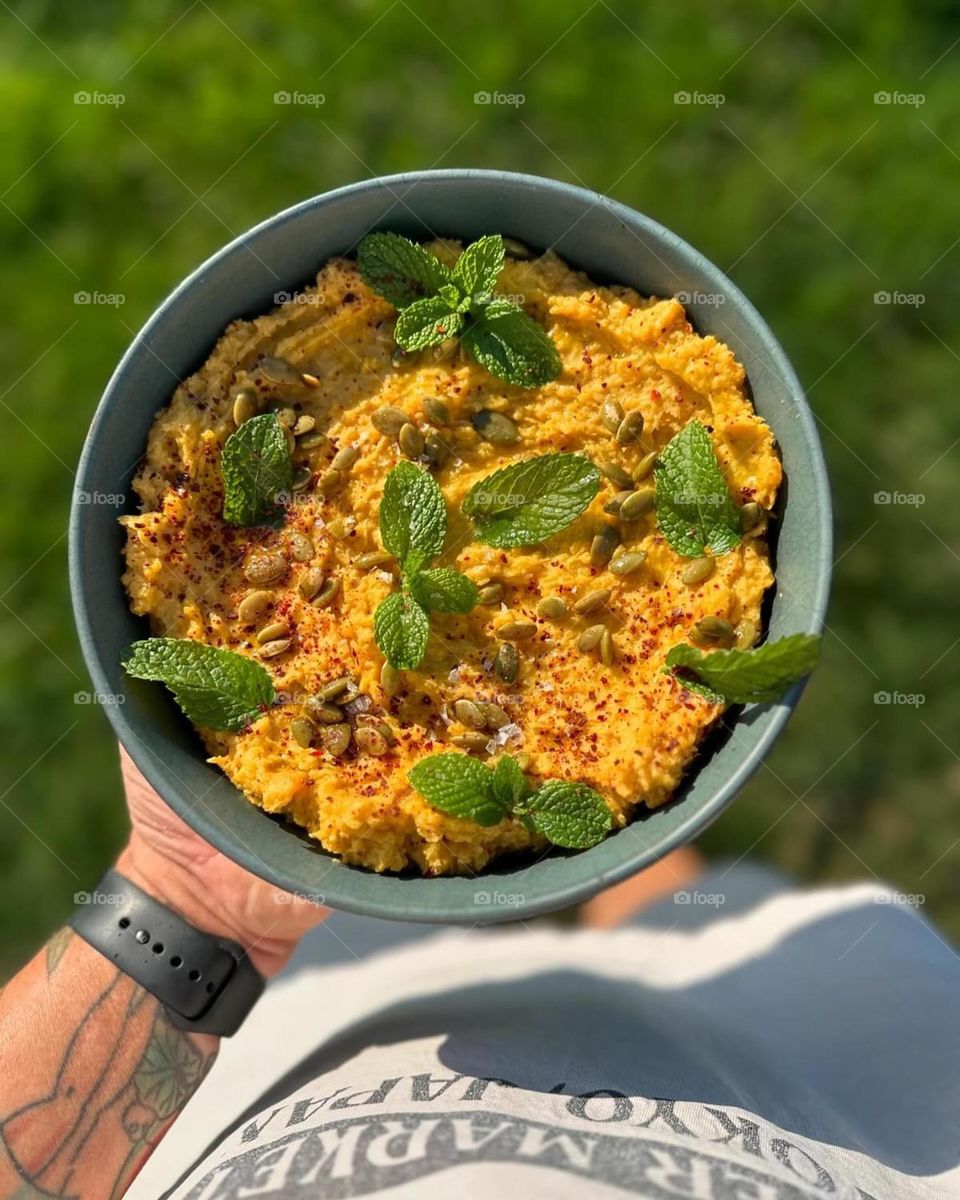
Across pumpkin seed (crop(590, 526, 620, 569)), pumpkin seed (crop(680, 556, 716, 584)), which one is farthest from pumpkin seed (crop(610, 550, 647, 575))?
pumpkin seed (crop(680, 556, 716, 584))

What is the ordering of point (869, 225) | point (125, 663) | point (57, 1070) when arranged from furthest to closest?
1. point (869, 225)
2. point (57, 1070)
3. point (125, 663)

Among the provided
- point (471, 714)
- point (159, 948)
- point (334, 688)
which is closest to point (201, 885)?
point (159, 948)

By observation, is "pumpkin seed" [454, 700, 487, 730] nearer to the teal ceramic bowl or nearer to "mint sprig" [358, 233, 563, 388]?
the teal ceramic bowl

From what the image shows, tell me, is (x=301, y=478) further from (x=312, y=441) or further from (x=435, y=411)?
(x=435, y=411)

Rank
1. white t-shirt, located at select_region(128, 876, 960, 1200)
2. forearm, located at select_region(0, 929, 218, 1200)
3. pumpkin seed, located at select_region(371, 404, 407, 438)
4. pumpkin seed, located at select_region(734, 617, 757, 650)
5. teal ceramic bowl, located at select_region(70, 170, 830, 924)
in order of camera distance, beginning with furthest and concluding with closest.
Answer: forearm, located at select_region(0, 929, 218, 1200) → pumpkin seed, located at select_region(371, 404, 407, 438) → pumpkin seed, located at select_region(734, 617, 757, 650) → teal ceramic bowl, located at select_region(70, 170, 830, 924) → white t-shirt, located at select_region(128, 876, 960, 1200)

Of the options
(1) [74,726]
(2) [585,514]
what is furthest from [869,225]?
(1) [74,726]

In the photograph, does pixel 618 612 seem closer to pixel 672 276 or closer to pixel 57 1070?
pixel 672 276

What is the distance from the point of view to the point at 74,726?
4.79m

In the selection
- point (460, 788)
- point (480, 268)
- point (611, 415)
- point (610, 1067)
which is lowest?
point (610, 1067)

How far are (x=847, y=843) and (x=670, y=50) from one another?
3600mm

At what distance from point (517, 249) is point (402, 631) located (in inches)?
43.8

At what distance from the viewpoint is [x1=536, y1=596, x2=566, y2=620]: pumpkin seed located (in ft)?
9.24

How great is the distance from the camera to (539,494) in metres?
2.80

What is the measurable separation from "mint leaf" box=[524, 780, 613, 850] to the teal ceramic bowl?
0.16 ft
